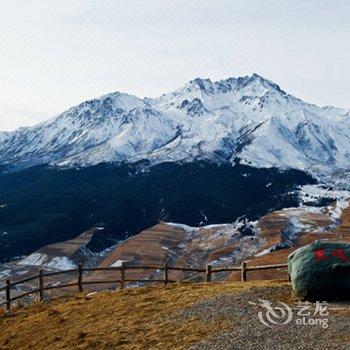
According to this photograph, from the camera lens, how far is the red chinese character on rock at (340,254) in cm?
2319

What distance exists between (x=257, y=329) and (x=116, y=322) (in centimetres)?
664

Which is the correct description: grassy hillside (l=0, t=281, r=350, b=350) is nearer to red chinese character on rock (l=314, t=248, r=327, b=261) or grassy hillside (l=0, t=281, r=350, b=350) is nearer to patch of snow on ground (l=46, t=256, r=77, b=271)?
red chinese character on rock (l=314, t=248, r=327, b=261)

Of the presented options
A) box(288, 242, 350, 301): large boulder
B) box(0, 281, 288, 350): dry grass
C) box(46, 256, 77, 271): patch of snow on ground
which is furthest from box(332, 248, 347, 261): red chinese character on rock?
box(46, 256, 77, 271): patch of snow on ground

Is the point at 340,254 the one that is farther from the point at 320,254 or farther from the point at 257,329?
the point at 257,329

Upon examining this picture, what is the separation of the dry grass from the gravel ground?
0.57m

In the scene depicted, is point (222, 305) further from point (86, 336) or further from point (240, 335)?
point (86, 336)

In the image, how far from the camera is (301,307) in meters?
22.1

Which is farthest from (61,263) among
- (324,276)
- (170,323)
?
(324,276)

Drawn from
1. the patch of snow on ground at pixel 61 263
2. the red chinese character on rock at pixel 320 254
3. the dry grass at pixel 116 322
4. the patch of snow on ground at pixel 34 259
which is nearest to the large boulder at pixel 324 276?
the red chinese character on rock at pixel 320 254

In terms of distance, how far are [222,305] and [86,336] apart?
5.96m

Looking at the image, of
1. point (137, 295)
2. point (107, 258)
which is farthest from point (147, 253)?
point (137, 295)

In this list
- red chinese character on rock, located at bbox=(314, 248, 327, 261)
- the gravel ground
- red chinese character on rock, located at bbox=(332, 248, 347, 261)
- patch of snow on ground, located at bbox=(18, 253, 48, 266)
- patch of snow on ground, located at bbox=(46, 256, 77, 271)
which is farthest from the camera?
patch of snow on ground, located at bbox=(18, 253, 48, 266)

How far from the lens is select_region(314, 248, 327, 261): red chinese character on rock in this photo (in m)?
23.3

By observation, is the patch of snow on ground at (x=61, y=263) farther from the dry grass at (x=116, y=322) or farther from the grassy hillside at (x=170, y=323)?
the grassy hillside at (x=170, y=323)
